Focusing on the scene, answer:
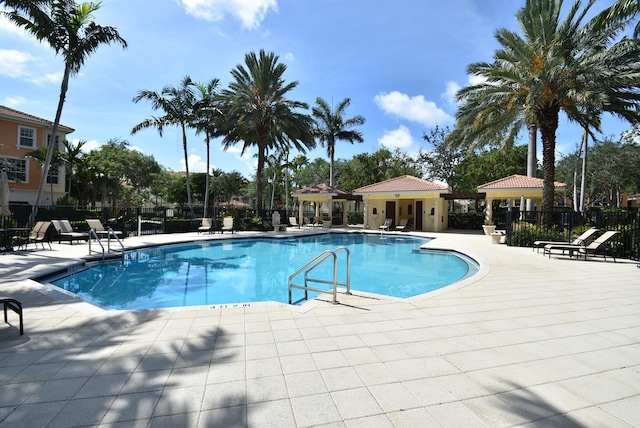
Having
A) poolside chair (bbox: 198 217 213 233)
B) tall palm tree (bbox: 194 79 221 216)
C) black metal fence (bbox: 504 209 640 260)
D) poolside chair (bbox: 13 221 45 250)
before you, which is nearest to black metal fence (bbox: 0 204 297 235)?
poolside chair (bbox: 13 221 45 250)

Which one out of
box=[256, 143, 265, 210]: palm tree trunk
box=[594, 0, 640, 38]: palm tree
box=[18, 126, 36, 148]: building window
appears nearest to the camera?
box=[594, 0, 640, 38]: palm tree

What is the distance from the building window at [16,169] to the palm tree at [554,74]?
31.6m

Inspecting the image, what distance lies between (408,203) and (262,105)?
48.3ft

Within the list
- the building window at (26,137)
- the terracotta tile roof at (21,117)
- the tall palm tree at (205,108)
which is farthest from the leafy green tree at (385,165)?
the building window at (26,137)

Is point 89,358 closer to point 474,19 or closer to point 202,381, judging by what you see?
point 202,381

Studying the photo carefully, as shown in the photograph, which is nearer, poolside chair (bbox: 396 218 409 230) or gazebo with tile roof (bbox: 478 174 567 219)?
gazebo with tile roof (bbox: 478 174 567 219)

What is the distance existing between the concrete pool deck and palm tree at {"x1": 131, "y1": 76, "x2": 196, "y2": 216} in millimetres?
20196

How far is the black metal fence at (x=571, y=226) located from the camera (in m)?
10.6

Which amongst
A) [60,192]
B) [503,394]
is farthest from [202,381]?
[60,192]

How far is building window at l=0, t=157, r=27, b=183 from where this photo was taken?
23.1m

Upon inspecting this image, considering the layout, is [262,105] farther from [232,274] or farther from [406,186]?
[232,274]

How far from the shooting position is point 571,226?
13594 mm

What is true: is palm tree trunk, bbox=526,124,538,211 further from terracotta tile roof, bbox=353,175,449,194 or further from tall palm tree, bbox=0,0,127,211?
tall palm tree, bbox=0,0,127,211

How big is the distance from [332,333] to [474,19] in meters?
14.5
